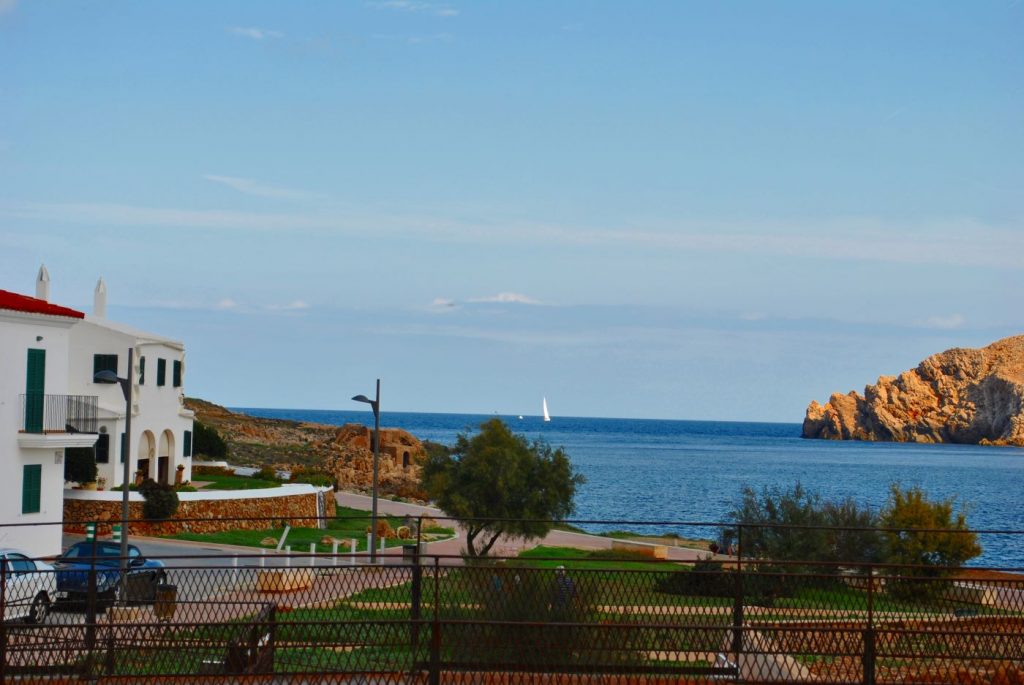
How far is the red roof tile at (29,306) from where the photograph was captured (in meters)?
29.5

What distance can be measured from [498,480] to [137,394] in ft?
48.3

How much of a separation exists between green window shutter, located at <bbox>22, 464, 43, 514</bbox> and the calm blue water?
42.2 ft

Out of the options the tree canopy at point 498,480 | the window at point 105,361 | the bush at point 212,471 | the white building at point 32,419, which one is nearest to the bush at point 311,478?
the bush at point 212,471

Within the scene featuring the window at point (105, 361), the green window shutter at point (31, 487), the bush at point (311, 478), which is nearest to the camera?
the green window shutter at point (31, 487)

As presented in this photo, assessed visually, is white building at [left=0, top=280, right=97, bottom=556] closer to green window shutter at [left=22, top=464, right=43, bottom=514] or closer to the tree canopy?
green window shutter at [left=22, top=464, right=43, bottom=514]

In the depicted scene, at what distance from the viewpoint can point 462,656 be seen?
12.4m

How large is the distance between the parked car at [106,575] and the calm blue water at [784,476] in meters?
16.5

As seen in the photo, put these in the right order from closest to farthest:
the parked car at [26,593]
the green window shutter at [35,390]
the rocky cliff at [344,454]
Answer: the parked car at [26,593] → the green window shutter at [35,390] → the rocky cliff at [344,454]

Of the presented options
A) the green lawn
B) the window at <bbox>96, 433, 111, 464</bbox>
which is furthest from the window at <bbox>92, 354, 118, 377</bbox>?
the green lawn

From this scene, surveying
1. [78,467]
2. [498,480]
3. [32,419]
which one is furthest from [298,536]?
[32,419]

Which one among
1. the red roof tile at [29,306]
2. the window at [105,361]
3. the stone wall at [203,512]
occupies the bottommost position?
the stone wall at [203,512]

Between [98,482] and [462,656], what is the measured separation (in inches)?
1199

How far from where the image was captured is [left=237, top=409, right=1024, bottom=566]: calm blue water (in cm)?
7194

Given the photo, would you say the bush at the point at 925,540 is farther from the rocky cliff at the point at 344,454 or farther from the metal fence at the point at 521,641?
the rocky cliff at the point at 344,454
